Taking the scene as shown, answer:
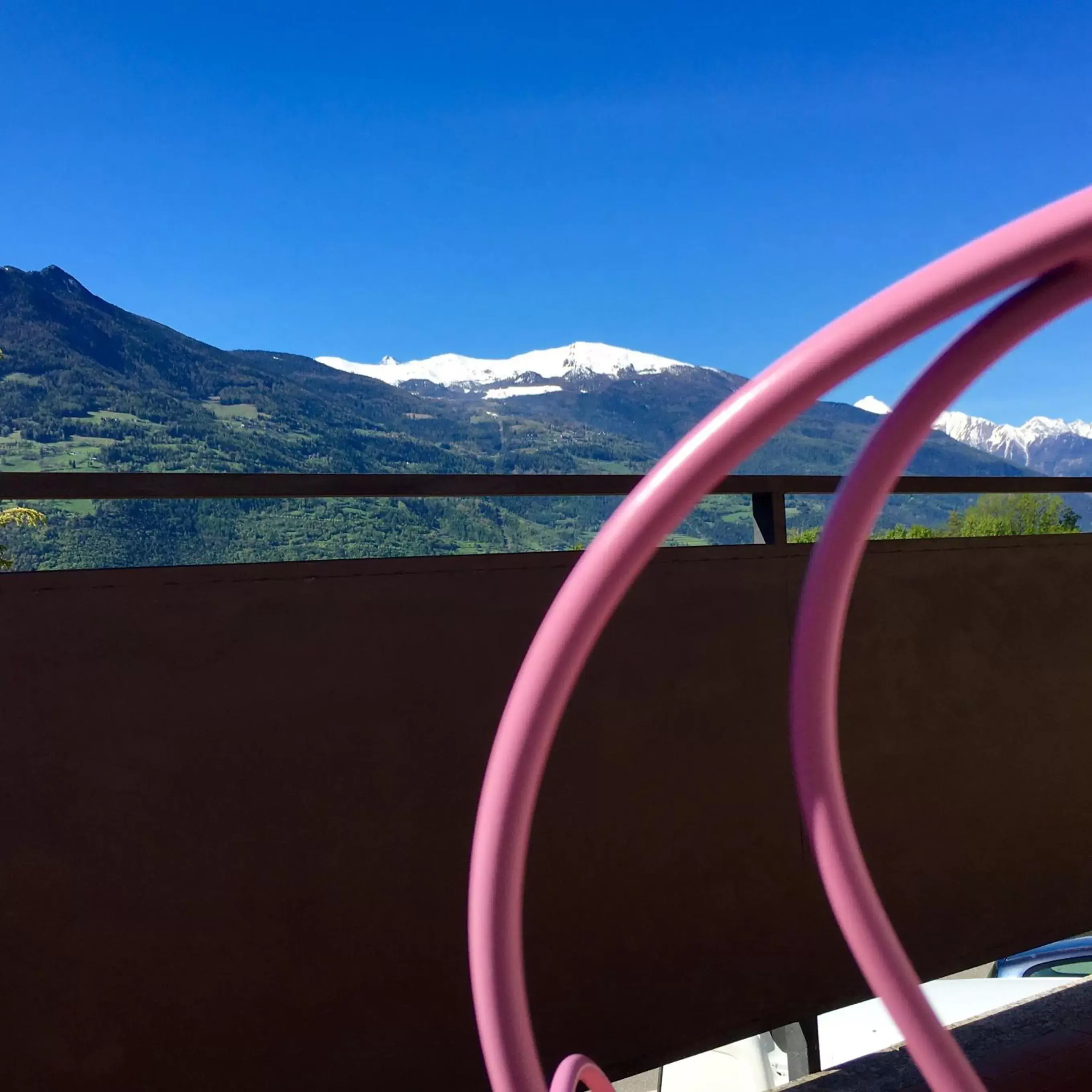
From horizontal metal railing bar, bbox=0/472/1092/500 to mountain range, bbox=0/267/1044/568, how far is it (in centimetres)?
1951

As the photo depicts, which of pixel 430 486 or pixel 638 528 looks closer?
pixel 638 528

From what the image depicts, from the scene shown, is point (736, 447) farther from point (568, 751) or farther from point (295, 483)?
point (568, 751)

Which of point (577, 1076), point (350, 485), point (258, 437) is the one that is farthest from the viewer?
point (258, 437)

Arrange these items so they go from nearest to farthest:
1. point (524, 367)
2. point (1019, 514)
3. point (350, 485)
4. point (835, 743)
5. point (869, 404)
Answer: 1. point (835, 743)
2. point (350, 485)
3. point (1019, 514)
4. point (869, 404)
5. point (524, 367)

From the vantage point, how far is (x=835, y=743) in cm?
84

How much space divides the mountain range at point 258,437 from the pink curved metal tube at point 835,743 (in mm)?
20676

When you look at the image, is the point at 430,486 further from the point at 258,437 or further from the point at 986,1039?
the point at 258,437

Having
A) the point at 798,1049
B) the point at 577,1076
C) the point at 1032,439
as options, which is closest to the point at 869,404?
the point at 1032,439

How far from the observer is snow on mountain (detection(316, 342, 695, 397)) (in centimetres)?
12194

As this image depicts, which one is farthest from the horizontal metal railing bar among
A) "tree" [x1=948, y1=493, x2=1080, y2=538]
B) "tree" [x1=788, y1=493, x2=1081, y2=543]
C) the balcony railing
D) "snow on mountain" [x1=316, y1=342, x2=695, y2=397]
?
"snow on mountain" [x1=316, y1=342, x2=695, y2=397]

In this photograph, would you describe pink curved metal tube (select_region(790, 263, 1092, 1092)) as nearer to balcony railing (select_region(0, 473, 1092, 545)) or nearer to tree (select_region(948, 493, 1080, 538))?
balcony railing (select_region(0, 473, 1092, 545))

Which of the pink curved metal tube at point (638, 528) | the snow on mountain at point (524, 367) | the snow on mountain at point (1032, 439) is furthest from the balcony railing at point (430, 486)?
the snow on mountain at point (1032, 439)

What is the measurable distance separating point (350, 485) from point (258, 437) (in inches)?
2111

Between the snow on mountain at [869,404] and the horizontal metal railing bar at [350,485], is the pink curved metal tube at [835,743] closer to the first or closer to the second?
the horizontal metal railing bar at [350,485]
